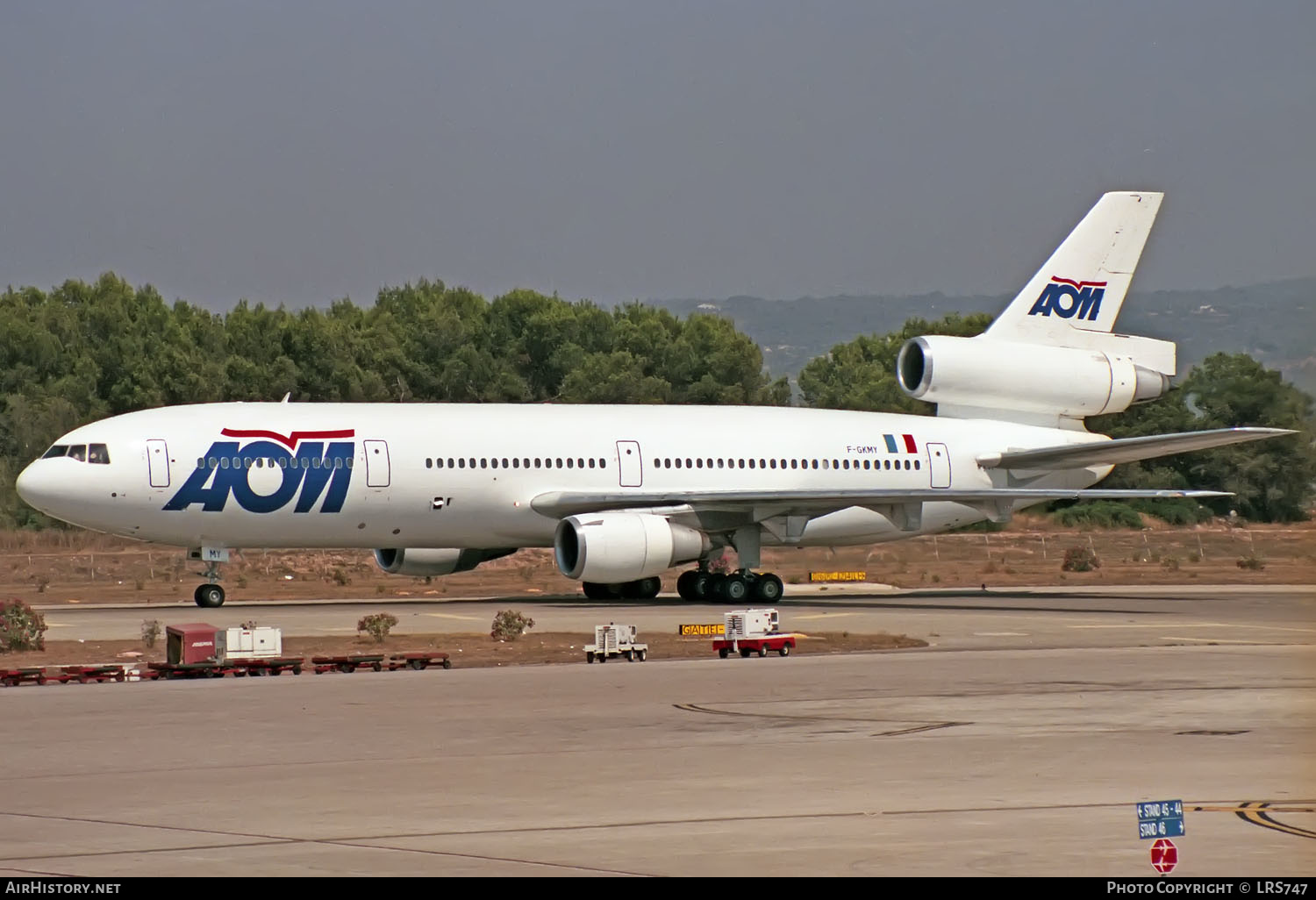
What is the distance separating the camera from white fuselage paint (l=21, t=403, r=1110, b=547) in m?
35.1

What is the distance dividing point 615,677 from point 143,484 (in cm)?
1541

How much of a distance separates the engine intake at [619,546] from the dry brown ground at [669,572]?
20.8 ft

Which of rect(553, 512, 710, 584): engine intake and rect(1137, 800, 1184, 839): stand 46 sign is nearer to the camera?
rect(1137, 800, 1184, 839): stand 46 sign

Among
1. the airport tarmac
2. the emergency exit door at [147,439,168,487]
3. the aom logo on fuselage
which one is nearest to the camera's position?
the airport tarmac

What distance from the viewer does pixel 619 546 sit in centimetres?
3591

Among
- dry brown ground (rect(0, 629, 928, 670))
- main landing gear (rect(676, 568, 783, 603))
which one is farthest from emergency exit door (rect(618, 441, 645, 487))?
dry brown ground (rect(0, 629, 928, 670))

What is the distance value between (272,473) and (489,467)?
4.48 m

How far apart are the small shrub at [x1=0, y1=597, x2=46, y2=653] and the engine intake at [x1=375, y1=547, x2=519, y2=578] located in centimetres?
1325

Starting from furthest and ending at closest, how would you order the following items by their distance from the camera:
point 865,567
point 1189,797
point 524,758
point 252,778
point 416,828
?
point 865,567 → point 524,758 → point 252,778 → point 1189,797 → point 416,828

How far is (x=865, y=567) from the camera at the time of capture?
178 ft

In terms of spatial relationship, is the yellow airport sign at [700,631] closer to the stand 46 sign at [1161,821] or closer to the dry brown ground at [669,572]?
the dry brown ground at [669,572]

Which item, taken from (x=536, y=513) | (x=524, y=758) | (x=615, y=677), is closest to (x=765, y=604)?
(x=536, y=513)

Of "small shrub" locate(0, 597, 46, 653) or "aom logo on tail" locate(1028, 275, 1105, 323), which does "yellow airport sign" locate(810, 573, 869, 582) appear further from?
"small shrub" locate(0, 597, 46, 653)

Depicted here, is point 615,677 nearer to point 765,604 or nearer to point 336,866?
point 336,866
